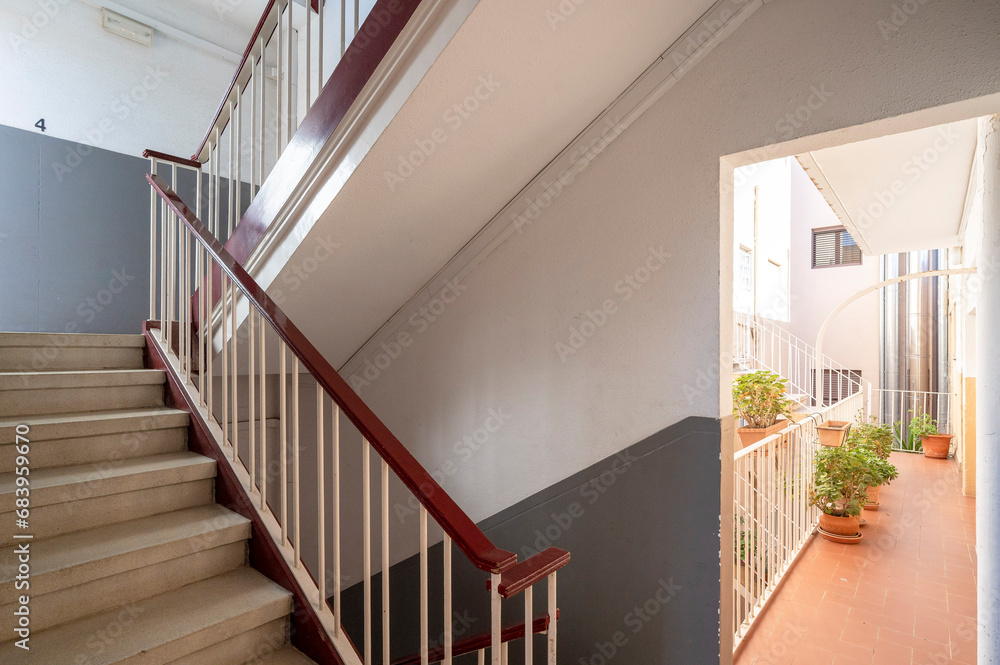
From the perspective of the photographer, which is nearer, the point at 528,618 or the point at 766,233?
the point at 528,618

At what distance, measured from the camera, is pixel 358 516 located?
12.5 feet

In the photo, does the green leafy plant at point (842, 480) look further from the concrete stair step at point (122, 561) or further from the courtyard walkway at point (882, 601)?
the concrete stair step at point (122, 561)

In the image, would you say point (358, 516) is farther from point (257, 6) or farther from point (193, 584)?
point (257, 6)

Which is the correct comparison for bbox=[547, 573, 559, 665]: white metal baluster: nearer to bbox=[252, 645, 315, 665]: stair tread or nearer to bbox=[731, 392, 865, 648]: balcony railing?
bbox=[252, 645, 315, 665]: stair tread

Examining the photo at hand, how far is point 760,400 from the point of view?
4.25 meters

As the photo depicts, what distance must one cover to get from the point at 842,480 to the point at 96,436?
16.0 ft

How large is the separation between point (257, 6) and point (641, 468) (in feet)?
17.3

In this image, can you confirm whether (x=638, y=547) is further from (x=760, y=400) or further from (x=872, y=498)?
A: (x=872, y=498)

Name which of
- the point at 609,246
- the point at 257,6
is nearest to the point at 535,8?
the point at 609,246

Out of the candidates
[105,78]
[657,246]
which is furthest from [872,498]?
[105,78]

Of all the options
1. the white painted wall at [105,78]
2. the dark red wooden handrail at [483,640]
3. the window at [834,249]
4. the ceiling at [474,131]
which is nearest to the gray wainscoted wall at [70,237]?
the white painted wall at [105,78]

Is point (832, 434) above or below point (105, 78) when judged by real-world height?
below

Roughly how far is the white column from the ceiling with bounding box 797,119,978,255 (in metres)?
0.75

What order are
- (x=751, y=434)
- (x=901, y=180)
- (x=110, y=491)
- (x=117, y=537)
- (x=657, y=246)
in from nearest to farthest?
(x=117, y=537)
(x=110, y=491)
(x=657, y=246)
(x=901, y=180)
(x=751, y=434)
